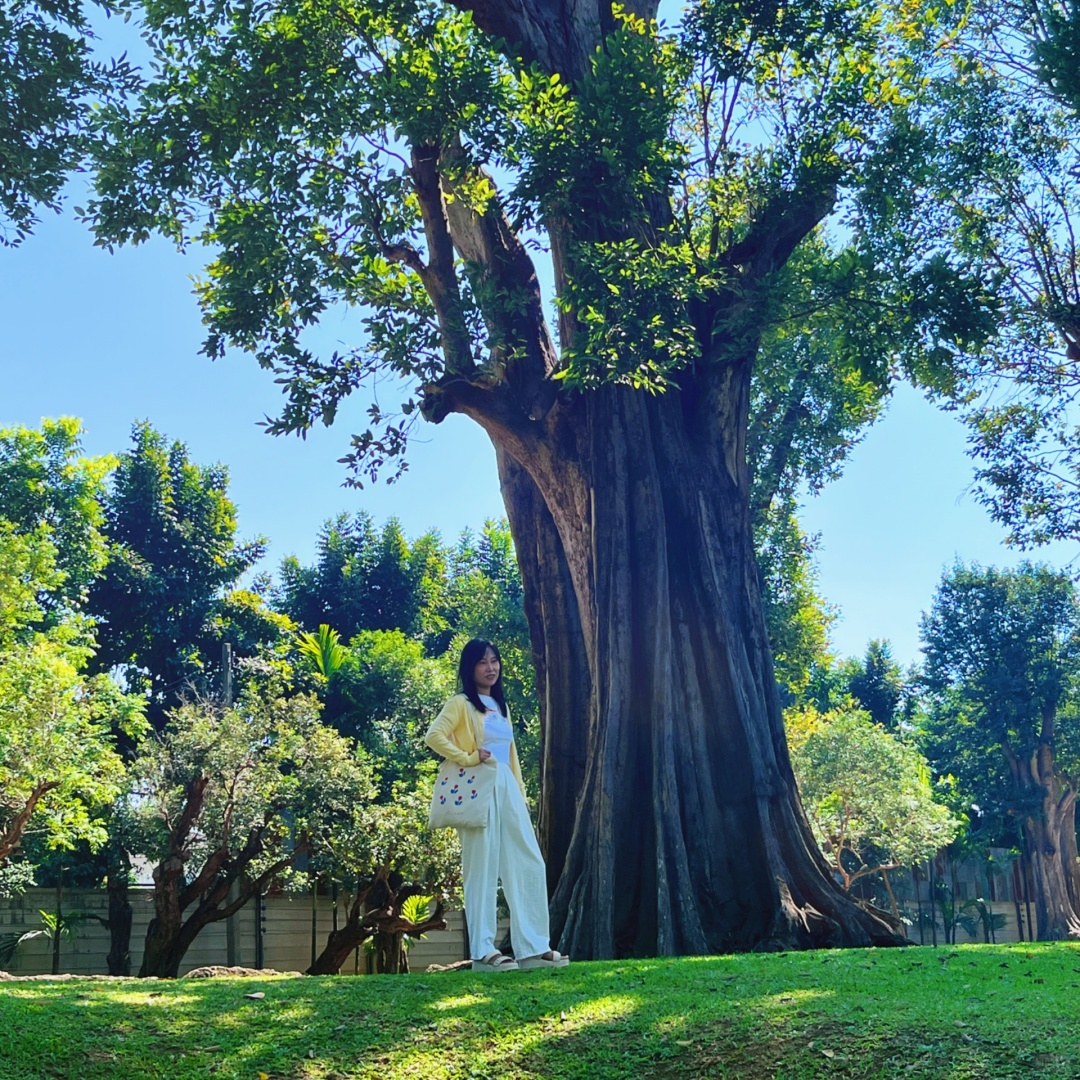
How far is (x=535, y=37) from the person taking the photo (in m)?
12.4

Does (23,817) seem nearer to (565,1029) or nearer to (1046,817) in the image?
(565,1029)

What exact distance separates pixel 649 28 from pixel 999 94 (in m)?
5.55

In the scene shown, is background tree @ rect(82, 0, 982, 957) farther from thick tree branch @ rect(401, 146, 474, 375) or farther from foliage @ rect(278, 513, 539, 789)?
foliage @ rect(278, 513, 539, 789)

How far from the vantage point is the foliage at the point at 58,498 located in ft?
94.2

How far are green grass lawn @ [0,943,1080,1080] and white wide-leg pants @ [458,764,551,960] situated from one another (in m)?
0.61

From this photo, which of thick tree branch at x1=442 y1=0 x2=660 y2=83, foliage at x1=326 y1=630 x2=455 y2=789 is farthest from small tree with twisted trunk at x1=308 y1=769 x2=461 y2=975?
thick tree branch at x1=442 y1=0 x2=660 y2=83

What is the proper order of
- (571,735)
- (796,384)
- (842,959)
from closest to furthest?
(842,959) → (571,735) → (796,384)

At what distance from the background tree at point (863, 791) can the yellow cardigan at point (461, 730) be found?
74.4 ft

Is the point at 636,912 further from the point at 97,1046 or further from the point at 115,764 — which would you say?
the point at 115,764

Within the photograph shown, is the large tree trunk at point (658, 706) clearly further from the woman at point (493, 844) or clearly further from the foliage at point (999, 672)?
the foliage at point (999, 672)

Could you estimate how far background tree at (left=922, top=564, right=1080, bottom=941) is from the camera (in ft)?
120

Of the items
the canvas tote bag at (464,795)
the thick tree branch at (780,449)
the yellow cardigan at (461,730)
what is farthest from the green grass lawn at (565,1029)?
the thick tree branch at (780,449)

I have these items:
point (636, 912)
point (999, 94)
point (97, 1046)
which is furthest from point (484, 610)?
point (97, 1046)

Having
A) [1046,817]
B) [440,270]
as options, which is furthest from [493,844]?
[1046,817]
